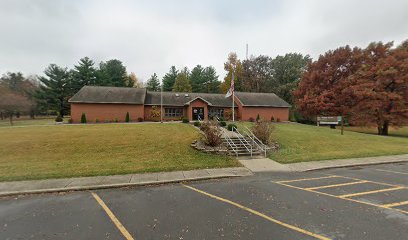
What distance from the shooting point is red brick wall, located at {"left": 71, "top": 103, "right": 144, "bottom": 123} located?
29.3 metres

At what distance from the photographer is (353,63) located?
1237 inches

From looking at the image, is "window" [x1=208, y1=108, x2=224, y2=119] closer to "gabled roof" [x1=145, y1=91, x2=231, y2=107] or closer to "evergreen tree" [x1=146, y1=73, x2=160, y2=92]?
"gabled roof" [x1=145, y1=91, x2=231, y2=107]

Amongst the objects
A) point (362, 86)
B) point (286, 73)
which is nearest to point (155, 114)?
point (362, 86)

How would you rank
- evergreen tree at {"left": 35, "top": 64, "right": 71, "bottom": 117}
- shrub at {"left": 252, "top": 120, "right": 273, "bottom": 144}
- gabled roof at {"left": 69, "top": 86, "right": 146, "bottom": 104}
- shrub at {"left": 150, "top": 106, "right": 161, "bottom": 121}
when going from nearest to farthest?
shrub at {"left": 252, "top": 120, "right": 273, "bottom": 144}
gabled roof at {"left": 69, "top": 86, "right": 146, "bottom": 104}
shrub at {"left": 150, "top": 106, "right": 161, "bottom": 121}
evergreen tree at {"left": 35, "top": 64, "right": 71, "bottom": 117}

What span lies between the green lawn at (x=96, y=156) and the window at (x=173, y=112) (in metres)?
18.1

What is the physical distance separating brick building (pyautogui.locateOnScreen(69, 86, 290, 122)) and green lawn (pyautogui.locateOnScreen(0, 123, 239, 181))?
15.5 m

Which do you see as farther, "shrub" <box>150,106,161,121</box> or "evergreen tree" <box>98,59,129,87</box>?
"evergreen tree" <box>98,59,129,87</box>

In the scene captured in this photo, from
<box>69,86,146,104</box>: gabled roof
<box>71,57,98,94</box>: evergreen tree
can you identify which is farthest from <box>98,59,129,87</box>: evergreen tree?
<box>69,86,146,104</box>: gabled roof

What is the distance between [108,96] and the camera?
31266 millimetres

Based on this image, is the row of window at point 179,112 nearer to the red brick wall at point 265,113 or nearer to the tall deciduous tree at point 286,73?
the red brick wall at point 265,113

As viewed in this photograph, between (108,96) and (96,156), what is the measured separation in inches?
884

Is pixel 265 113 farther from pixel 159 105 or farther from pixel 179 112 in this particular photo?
pixel 159 105

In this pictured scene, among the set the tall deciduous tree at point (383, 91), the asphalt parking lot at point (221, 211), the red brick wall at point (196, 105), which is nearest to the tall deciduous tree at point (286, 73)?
the tall deciduous tree at point (383, 91)

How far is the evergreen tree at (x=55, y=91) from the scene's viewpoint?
4781 cm
